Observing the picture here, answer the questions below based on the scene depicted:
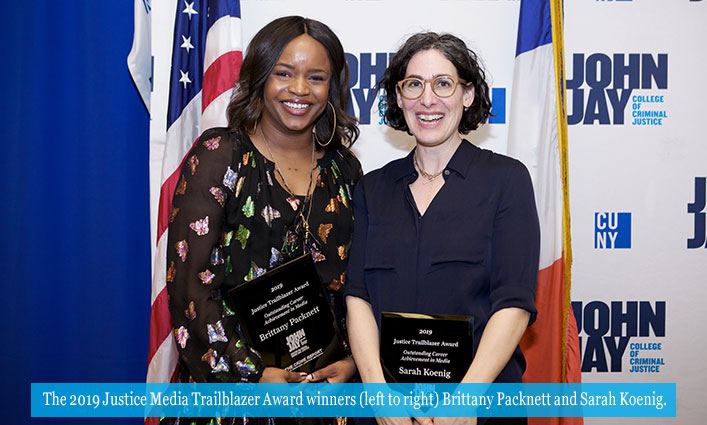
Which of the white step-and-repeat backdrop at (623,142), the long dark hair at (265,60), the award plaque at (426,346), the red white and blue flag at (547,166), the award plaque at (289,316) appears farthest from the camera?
the white step-and-repeat backdrop at (623,142)

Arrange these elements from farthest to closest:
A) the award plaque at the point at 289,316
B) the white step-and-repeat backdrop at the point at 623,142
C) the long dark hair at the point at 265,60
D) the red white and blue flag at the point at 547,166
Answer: the white step-and-repeat backdrop at the point at 623,142, the red white and blue flag at the point at 547,166, the long dark hair at the point at 265,60, the award plaque at the point at 289,316

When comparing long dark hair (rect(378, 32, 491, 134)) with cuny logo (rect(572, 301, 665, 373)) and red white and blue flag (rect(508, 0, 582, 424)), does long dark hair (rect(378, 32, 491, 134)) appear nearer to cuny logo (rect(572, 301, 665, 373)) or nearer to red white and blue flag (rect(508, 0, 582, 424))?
red white and blue flag (rect(508, 0, 582, 424))

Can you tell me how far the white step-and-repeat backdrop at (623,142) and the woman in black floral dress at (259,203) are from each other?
947 millimetres

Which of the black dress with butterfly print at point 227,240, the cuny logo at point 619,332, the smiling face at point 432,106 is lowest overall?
the cuny logo at point 619,332

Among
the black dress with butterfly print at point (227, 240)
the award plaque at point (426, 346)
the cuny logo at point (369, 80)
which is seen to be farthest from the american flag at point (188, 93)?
the award plaque at point (426, 346)

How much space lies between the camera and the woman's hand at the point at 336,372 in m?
1.57

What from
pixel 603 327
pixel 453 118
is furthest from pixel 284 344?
pixel 603 327

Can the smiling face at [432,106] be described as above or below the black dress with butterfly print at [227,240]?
above

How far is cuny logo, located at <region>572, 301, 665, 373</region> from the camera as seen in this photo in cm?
260

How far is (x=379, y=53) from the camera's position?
2588 mm

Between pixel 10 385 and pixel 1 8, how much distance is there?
191 cm

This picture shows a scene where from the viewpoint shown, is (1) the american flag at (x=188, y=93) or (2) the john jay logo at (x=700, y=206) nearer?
(1) the american flag at (x=188, y=93)

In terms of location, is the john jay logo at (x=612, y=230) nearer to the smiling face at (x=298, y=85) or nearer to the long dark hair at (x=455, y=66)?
the long dark hair at (x=455, y=66)
